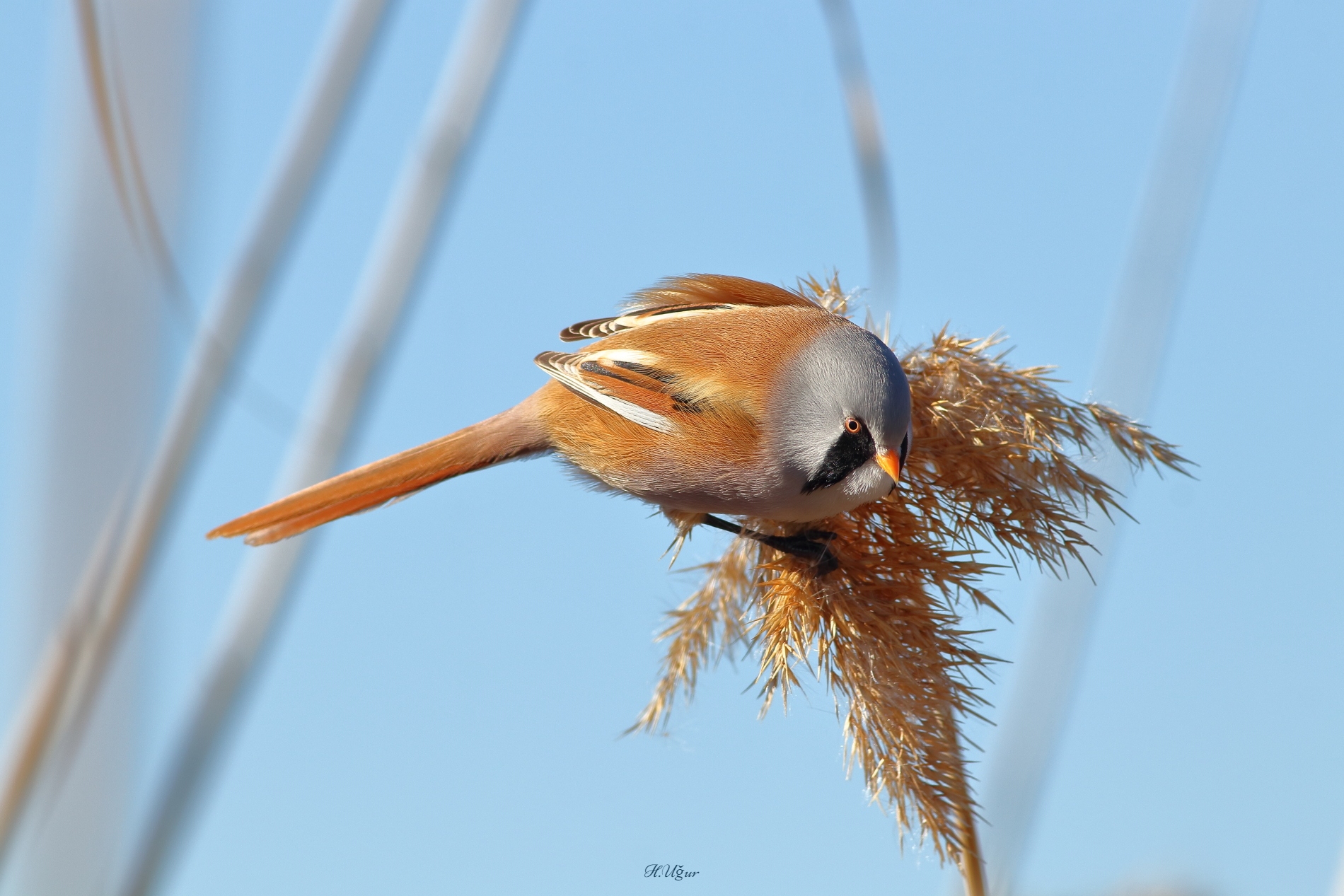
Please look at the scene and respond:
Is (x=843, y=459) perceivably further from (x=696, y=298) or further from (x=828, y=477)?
(x=696, y=298)

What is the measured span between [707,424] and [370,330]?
1.89 ft

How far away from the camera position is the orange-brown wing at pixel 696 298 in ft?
6.21

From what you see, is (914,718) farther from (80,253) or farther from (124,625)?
(80,253)

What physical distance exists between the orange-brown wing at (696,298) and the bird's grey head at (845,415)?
0.22 m

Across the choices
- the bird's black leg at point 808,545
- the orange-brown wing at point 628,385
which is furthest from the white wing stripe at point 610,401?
the bird's black leg at point 808,545

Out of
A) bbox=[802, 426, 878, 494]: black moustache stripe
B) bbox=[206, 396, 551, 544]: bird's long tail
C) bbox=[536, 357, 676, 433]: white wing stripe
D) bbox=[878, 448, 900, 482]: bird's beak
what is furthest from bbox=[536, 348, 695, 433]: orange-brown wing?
bbox=[878, 448, 900, 482]: bird's beak

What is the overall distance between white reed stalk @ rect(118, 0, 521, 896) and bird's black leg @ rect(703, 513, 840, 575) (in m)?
0.70

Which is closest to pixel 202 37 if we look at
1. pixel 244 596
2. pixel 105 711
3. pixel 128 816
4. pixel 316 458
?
pixel 316 458

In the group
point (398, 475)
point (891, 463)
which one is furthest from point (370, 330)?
point (891, 463)

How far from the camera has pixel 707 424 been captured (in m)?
1.77

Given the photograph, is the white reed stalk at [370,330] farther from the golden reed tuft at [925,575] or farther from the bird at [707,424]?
the golden reed tuft at [925,575]

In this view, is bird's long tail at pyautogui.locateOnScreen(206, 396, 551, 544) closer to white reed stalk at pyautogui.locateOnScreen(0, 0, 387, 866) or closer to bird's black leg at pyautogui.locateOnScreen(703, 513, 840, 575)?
white reed stalk at pyautogui.locateOnScreen(0, 0, 387, 866)

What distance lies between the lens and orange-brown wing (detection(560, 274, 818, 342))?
1893mm

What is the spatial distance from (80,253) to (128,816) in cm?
80
